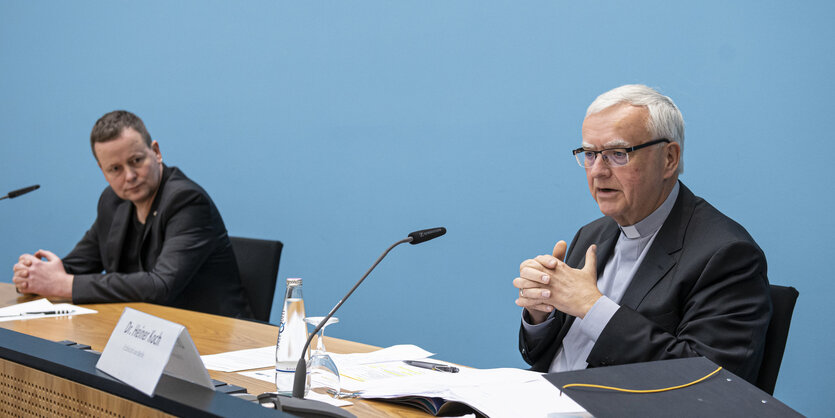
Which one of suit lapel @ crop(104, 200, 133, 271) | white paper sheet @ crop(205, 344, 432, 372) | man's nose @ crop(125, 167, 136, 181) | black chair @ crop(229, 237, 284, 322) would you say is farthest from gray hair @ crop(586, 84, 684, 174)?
suit lapel @ crop(104, 200, 133, 271)

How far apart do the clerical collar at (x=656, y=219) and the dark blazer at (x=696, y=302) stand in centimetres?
7

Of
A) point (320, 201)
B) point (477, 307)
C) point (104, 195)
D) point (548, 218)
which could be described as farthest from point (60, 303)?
point (548, 218)

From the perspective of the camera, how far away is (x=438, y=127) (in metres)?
3.18

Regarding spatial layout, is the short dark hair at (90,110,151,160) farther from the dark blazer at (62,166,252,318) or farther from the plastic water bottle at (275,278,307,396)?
the plastic water bottle at (275,278,307,396)

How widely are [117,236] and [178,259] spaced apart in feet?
1.52

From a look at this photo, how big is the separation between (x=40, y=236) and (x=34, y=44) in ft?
4.17

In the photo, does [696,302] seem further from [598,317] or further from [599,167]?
[599,167]

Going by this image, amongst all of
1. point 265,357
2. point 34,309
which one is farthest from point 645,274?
point 34,309

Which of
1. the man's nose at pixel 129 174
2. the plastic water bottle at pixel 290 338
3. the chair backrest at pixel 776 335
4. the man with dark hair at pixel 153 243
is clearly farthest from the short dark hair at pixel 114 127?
the chair backrest at pixel 776 335

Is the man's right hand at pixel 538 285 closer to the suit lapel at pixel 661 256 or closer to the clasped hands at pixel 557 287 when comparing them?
the clasped hands at pixel 557 287

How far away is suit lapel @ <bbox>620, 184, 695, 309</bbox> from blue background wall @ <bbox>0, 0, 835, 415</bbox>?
86 centimetres

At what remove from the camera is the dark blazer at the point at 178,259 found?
255 cm

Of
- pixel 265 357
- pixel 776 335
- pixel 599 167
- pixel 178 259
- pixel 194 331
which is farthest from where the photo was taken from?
pixel 178 259

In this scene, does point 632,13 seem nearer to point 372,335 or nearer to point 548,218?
point 548,218
